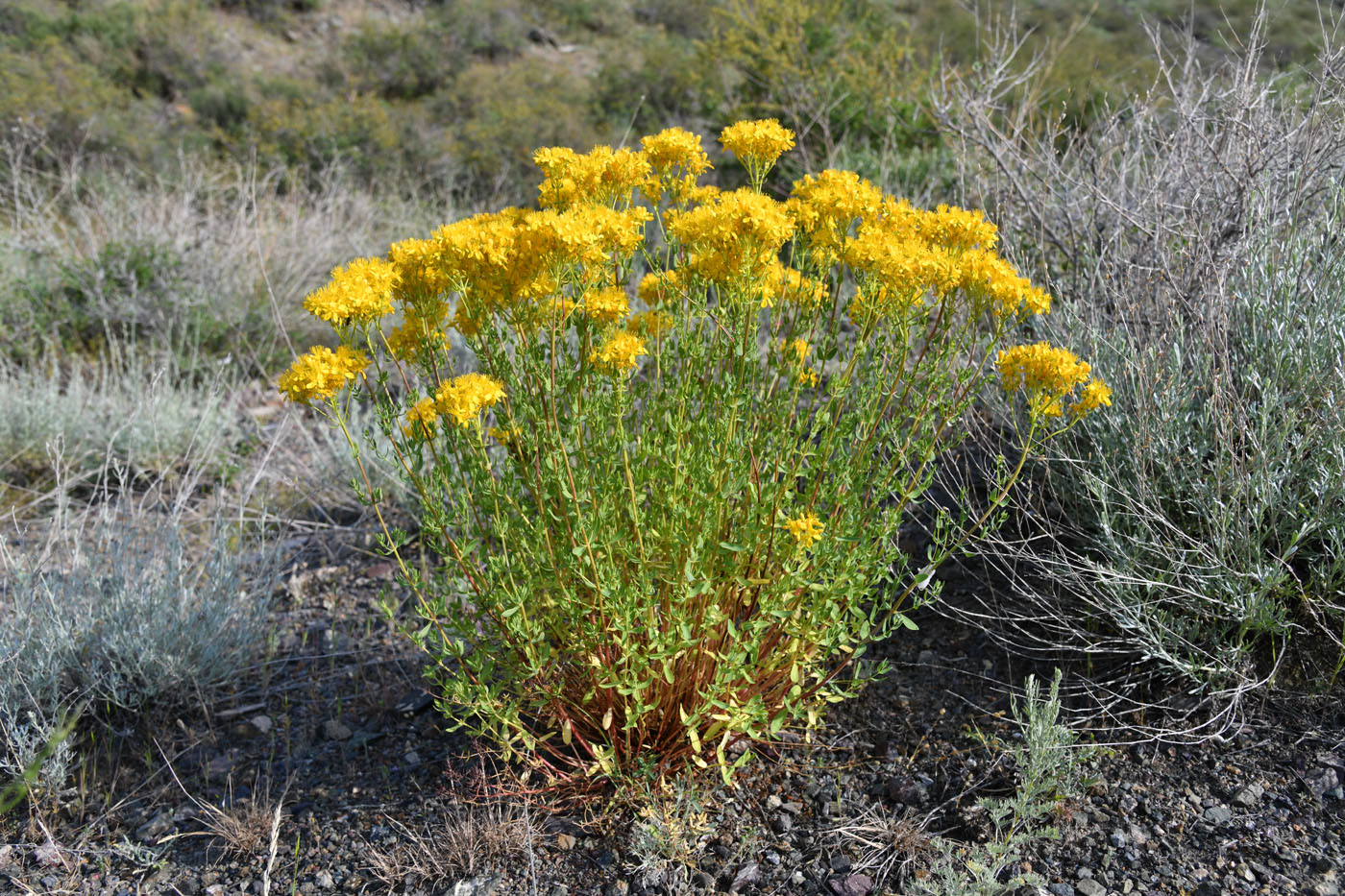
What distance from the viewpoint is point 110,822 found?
253 cm

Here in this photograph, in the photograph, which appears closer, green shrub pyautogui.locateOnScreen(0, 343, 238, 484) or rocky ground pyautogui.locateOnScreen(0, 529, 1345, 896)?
rocky ground pyautogui.locateOnScreen(0, 529, 1345, 896)

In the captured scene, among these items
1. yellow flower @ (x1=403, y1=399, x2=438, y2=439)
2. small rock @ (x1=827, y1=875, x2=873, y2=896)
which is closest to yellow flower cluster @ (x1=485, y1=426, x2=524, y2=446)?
yellow flower @ (x1=403, y1=399, x2=438, y2=439)

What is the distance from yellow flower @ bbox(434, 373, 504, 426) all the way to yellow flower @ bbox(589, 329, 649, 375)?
0.23 meters

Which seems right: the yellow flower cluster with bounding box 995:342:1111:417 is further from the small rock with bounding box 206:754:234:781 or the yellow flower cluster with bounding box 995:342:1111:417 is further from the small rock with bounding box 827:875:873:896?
the small rock with bounding box 206:754:234:781

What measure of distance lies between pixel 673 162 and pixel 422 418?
859mm

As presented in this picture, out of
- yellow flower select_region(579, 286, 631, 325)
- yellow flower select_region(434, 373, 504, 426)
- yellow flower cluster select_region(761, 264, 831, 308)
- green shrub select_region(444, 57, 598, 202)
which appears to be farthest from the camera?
green shrub select_region(444, 57, 598, 202)

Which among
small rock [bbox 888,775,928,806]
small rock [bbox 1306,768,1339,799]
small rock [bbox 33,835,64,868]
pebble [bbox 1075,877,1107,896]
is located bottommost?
small rock [bbox 33,835,64,868]

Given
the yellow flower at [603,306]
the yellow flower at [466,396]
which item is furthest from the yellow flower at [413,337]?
the yellow flower at [603,306]

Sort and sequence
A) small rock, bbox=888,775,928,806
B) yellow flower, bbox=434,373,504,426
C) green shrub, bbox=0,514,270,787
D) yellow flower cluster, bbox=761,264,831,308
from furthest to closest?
1. green shrub, bbox=0,514,270,787
2. small rock, bbox=888,775,928,806
3. yellow flower cluster, bbox=761,264,831,308
4. yellow flower, bbox=434,373,504,426

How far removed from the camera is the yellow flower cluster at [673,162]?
2090 millimetres

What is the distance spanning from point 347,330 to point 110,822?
5.58 feet

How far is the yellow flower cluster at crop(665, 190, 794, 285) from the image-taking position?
5.93 feet

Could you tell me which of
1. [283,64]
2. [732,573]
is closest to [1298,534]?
[732,573]

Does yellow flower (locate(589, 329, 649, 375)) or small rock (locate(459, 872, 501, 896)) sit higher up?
yellow flower (locate(589, 329, 649, 375))
